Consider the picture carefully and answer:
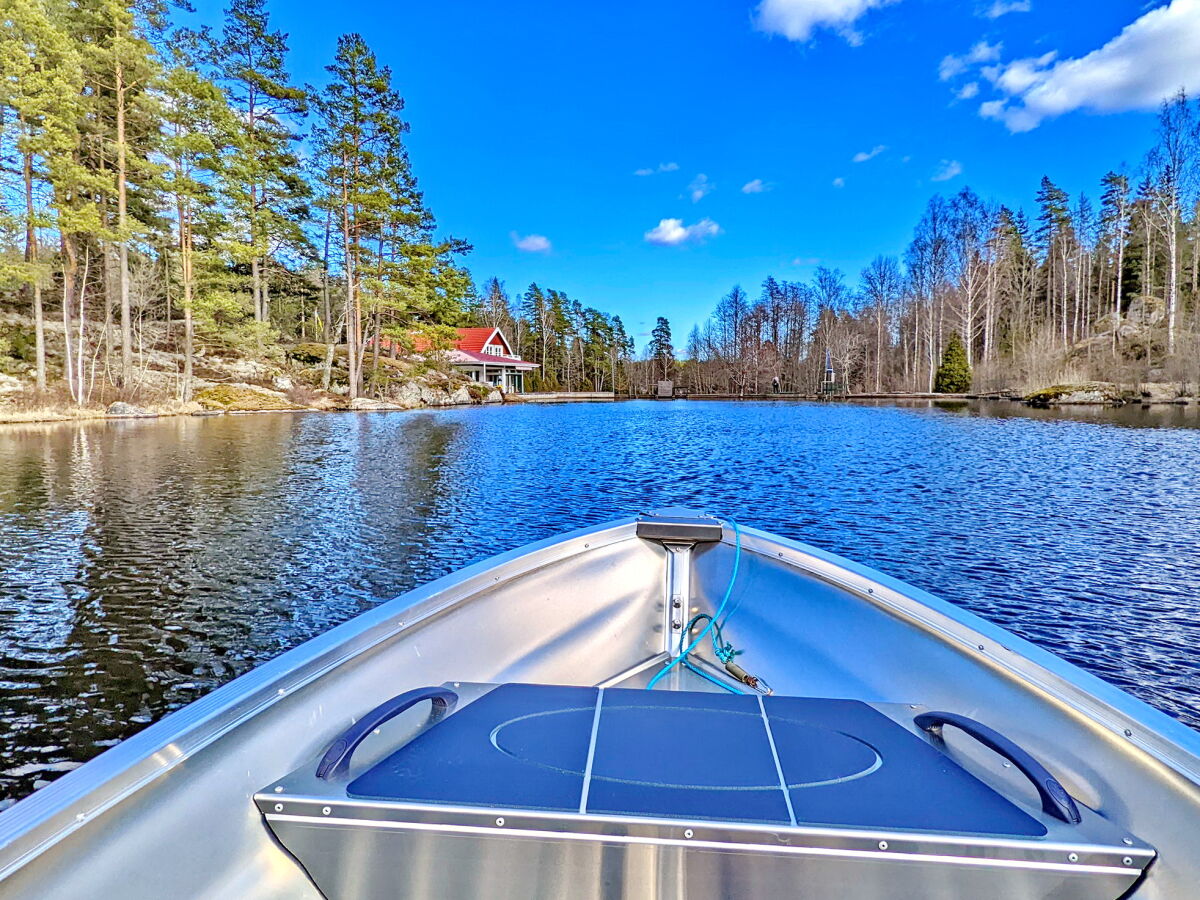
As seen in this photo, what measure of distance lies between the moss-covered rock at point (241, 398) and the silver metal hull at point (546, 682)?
26177 millimetres

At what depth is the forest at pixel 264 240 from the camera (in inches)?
775

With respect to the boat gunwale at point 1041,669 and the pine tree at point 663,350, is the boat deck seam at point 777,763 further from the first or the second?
the pine tree at point 663,350

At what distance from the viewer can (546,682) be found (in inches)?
91.4

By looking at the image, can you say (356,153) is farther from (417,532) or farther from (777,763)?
(777,763)

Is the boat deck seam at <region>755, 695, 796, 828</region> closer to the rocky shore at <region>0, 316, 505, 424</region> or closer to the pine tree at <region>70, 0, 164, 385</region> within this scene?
the rocky shore at <region>0, 316, 505, 424</region>

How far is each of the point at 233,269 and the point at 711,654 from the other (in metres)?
38.3

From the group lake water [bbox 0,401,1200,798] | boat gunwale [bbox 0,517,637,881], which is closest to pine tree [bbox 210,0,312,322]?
lake water [bbox 0,401,1200,798]

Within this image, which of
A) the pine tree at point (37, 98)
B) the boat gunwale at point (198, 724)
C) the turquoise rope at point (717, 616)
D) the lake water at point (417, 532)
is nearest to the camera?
the boat gunwale at point (198, 724)

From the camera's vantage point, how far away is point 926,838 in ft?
3.80

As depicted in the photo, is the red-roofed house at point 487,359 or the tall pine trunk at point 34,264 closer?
the tall pine trunk at point 34,264

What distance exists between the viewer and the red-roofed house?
157 feet

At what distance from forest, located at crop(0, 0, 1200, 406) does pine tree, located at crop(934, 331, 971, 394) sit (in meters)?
0.43

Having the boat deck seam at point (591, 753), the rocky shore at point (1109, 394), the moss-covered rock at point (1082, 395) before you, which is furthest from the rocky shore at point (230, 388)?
the rocky shore at point (1109, 394)

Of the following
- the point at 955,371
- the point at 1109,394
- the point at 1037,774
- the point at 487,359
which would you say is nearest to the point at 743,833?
the point at 1037,774
